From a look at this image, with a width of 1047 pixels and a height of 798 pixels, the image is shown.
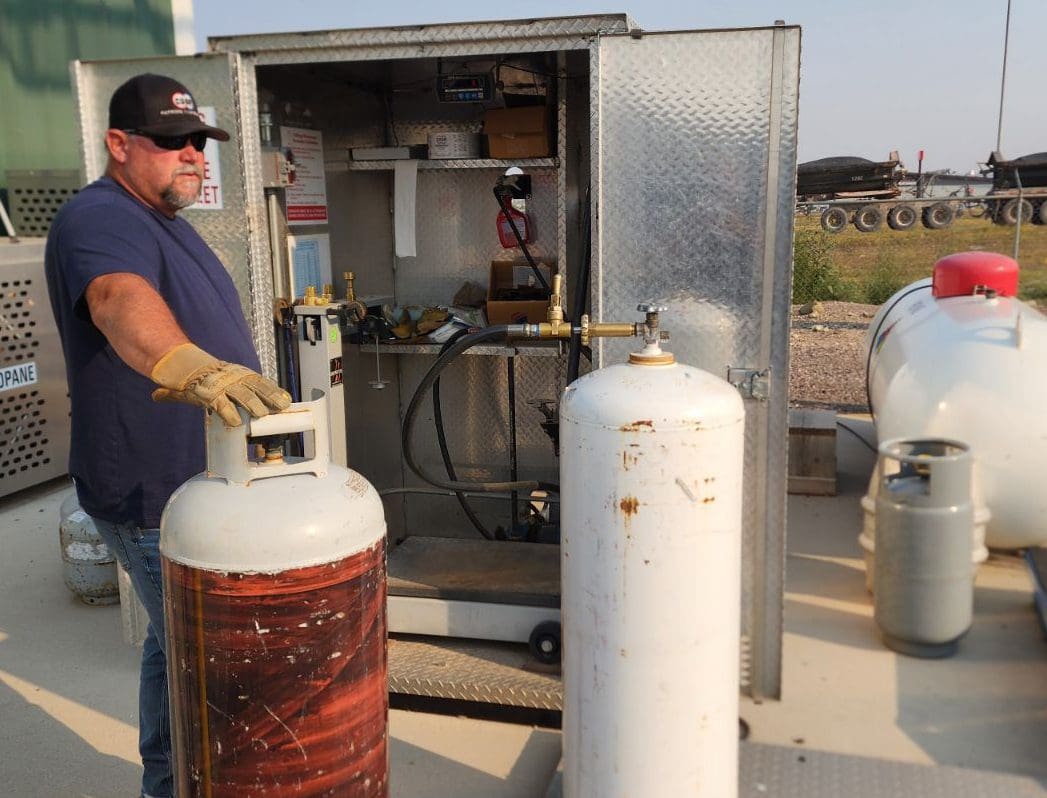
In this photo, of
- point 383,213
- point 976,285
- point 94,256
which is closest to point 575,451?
point 94,256

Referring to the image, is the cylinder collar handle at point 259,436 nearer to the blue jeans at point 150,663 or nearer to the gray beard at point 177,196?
the blue jeans at point 150,663

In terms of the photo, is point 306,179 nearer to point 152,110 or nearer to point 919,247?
point 152,110

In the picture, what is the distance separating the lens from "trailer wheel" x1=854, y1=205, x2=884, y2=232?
21.2 m

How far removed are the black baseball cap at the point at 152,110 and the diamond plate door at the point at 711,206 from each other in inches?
49.3

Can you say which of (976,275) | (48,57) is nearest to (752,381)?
(976,275)

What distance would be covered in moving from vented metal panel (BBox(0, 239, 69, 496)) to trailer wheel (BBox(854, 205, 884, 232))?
740 inches

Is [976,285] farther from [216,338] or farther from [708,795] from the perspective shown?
[216,338]

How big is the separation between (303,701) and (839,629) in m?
2.87

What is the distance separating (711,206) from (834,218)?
19.6 metres

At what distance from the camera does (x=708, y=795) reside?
2.29 meters

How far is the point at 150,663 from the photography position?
2467 mm

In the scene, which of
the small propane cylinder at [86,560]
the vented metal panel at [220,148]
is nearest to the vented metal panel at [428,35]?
the vented metal panel at [220,148]

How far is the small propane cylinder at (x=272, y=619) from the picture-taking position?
5.52 feet

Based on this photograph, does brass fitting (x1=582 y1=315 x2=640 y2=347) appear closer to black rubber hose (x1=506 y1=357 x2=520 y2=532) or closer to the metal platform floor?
the metal platform floor
